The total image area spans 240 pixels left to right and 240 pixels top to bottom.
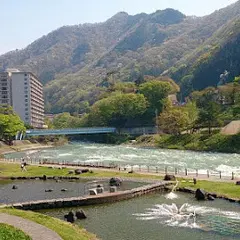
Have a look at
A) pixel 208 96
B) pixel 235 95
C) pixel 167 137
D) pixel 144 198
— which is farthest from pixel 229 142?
→ pixel 144 198

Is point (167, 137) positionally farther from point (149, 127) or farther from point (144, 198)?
→ point (144, 198)

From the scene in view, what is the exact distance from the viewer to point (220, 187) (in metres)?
52.6

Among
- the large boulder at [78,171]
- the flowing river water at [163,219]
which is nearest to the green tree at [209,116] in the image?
the large boulder at [78,171]

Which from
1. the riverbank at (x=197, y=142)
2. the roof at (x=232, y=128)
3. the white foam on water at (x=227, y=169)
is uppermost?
the roof at (x=232, y=128)

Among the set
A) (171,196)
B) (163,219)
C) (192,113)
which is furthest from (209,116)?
(163,219)

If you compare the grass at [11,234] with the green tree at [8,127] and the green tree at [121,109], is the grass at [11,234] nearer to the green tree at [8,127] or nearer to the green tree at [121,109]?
the green tree at [8,127]

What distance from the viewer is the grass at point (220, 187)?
49219 mm

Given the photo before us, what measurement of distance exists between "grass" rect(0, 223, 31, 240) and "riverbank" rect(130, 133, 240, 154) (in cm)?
9487

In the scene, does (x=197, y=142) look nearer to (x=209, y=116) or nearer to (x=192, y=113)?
(x=209, y=116)

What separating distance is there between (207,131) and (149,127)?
4842cm

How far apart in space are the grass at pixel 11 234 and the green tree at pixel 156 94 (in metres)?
162

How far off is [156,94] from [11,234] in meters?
168

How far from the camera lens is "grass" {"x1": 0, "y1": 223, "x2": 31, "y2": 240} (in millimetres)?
28000

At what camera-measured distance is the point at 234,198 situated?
4712 cm
